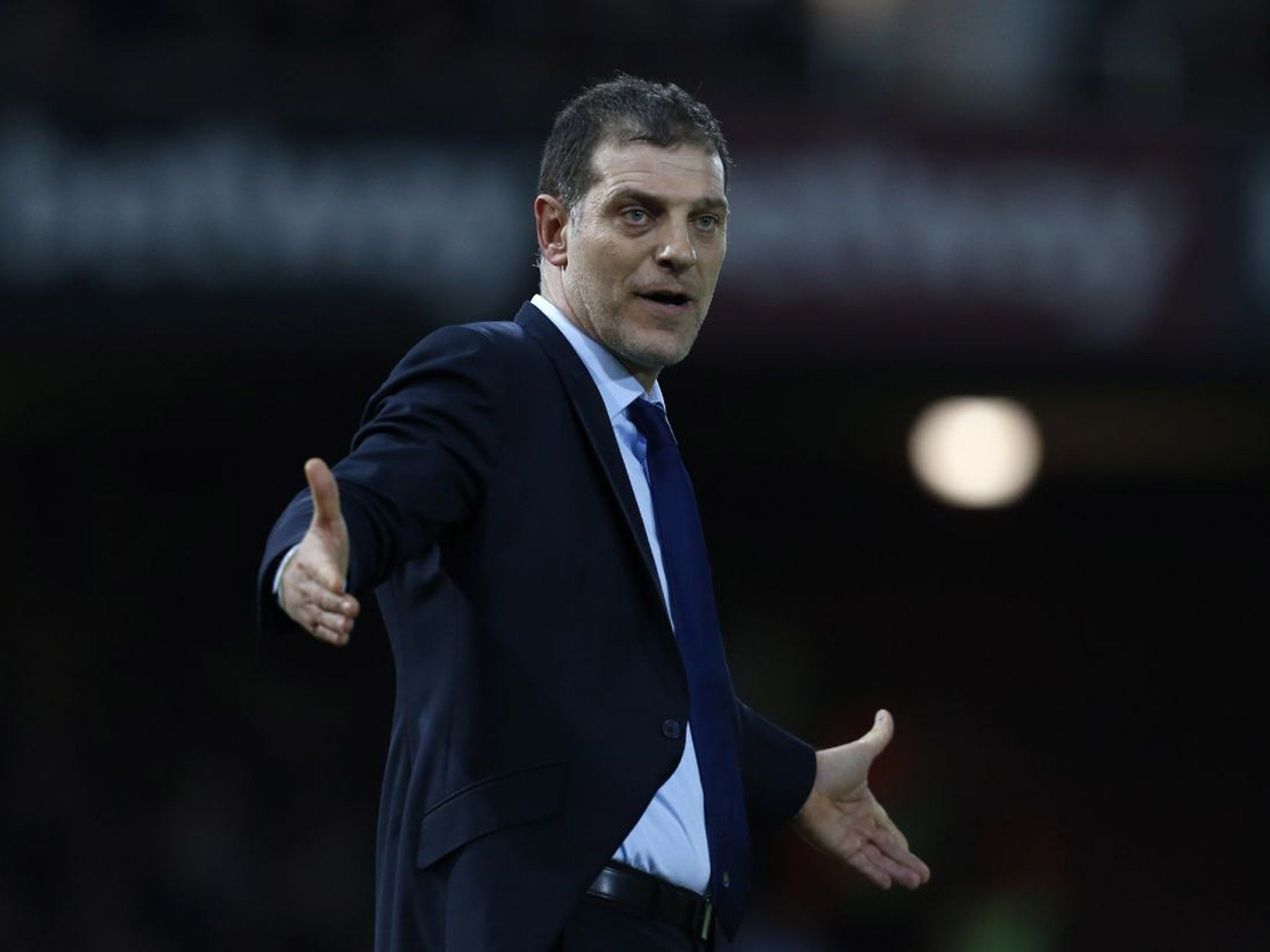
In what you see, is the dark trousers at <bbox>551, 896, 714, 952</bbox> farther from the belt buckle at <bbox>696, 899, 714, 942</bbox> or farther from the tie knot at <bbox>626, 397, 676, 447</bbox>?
the tie knot at <bbox>626, 397, 676, 447</bbox>

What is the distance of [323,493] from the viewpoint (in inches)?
113

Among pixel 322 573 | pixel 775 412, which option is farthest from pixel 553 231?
pixel 775 412

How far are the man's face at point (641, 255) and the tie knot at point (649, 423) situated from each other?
0.05 metres

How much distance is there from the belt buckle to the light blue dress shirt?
0.02 metres

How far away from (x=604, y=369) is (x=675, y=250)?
0.66ft

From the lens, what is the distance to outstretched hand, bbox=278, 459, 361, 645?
282 centimetres

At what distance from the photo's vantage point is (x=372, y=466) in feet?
10.0

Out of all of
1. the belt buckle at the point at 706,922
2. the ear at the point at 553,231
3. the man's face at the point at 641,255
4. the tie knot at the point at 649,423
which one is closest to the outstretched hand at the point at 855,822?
the belt buckle at the point at 706,922

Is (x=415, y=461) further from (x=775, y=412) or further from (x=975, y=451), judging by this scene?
(x=975, y=451)

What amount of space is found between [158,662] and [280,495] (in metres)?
1.12

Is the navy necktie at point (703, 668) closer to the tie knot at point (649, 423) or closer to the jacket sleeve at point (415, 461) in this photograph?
the tie knot at point (649, 423)

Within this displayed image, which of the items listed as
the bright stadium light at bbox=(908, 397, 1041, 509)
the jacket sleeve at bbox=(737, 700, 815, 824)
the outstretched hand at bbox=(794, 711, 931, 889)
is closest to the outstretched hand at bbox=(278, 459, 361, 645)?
the jacket sleeve at bbox=(737, 700, 815, 824)

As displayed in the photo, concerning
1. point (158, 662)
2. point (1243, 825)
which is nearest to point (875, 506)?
point (1243, 825)

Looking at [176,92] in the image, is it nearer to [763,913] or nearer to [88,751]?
[88,751]
